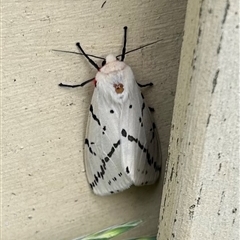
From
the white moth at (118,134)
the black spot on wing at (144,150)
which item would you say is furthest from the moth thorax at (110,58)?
the black spot on wing at (144,150)

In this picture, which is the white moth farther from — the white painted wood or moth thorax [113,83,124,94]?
the white painted wood

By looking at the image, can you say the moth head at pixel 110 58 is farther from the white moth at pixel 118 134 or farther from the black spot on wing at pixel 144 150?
the black spot on wing at pixel 144 150

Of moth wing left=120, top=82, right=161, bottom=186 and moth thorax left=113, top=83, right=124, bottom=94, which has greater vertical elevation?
moth thorax left=113, top=83, right=124, bottom=94

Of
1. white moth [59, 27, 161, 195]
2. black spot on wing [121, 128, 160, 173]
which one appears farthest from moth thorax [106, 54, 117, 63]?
black spot on wing [121, 128, 160, 173]

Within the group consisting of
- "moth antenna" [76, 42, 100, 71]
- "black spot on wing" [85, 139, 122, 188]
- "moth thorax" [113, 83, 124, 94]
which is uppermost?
"moth antenna" [76, 42, 100, 71]

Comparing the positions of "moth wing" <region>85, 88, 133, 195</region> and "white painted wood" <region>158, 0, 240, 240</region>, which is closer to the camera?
"white painted wood" <region>158, 0, 240, 240</region>

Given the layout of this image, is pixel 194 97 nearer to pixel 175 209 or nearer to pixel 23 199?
pixel 175 209

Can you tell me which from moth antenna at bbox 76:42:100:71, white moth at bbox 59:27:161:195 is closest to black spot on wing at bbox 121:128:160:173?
white moth at bbox 59:27:161:195

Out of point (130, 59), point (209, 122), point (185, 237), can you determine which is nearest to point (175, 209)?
point (185, 237)
